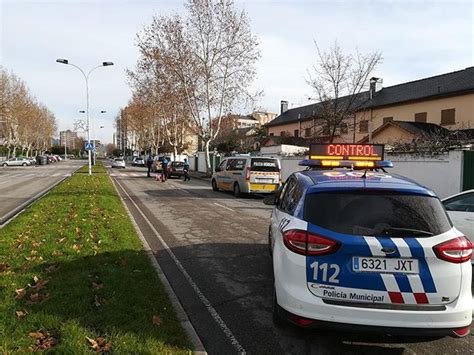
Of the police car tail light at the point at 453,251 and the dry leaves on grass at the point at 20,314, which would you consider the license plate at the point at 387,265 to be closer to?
the police car tail light at the point at 453,251

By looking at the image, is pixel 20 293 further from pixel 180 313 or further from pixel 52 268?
pixel 180 313

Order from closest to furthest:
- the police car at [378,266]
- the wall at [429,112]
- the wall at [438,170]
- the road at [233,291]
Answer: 1. the police car at [378,266]
2. the road at [233,291]
3. the wall at [438,170]
4. the wall at [429,112]

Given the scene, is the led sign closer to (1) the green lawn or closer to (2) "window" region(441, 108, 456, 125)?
(1) the green lawn

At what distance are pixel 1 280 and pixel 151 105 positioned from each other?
43.6m

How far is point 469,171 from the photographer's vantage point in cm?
1399

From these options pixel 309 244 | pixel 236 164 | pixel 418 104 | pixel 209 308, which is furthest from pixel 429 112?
pixel 309 244

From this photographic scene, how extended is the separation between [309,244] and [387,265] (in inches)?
25.2

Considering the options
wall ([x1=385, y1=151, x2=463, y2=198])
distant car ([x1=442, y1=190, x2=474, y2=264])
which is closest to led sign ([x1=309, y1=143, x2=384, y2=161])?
distant car ([x1=442, y1=190, x2=474, y2=264])

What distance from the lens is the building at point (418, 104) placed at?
30922 mm

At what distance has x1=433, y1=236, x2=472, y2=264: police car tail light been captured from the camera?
10.9 feet

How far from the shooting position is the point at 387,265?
3.30 meters

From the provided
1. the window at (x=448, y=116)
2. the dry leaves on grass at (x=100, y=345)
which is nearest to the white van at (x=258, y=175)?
the dry leaves on grass at (x=100, y=345)

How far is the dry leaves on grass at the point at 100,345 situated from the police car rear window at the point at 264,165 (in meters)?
14.7

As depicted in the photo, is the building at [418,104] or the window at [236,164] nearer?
the window at [236,164]
